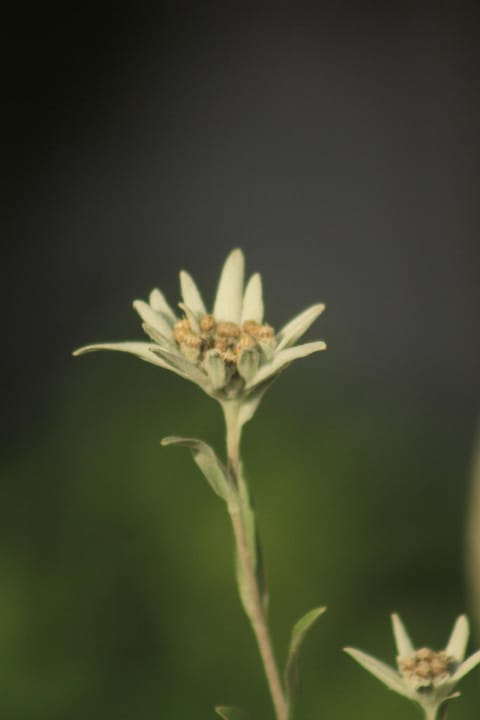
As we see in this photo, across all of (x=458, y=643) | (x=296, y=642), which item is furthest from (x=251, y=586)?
(x=458, y=643)

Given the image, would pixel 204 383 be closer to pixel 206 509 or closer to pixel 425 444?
pixel 206 509

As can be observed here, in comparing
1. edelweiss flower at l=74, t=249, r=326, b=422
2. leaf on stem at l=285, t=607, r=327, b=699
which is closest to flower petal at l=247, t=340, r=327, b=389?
edelweiss flower at l=74, t=249, r=326, b=422

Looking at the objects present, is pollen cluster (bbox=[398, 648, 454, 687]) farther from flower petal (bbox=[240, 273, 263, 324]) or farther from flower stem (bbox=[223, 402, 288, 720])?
flower petal (bbox=[240, 273, 263, 324])

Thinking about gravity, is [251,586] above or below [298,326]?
below

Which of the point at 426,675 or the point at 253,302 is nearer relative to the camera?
the point at 426,675

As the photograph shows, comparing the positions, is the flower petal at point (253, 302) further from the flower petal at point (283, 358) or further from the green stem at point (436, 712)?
the green stem at point (436, 712)

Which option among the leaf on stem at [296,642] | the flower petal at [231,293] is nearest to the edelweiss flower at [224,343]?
the flower petal at [231,293]

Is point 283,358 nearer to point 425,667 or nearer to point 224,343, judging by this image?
point 224,343
